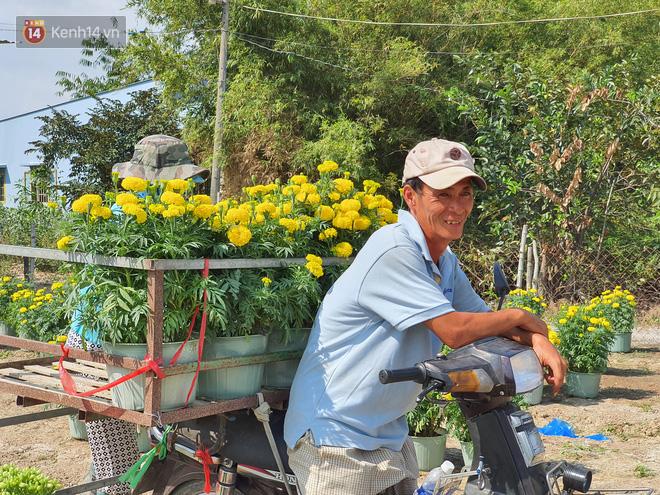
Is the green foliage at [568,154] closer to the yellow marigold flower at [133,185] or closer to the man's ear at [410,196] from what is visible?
the man's ear at [410,196]

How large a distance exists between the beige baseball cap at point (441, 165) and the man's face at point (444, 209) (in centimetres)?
4

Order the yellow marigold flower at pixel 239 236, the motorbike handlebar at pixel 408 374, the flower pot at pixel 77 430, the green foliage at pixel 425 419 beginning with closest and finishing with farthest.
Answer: the motorbike handlebar at pixel 408 374 → the yellow marigold flower at pixel 239 236 → the green foliage at pixel 425 419 → the flower pot at pixel 77 430

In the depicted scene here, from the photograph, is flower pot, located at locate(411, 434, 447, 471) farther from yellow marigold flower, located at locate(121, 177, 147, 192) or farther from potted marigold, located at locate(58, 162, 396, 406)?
yellow marigold flower, located at locate(121, 177, 147, 192)

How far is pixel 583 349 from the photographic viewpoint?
6027 mm

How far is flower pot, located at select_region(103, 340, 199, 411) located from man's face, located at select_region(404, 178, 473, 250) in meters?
0.81

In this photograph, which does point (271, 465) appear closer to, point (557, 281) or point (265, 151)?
point (557, 281)

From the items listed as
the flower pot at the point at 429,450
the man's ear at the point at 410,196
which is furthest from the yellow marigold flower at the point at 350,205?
the flower pot at the point at 429,450

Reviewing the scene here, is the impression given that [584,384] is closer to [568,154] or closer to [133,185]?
[568,154]

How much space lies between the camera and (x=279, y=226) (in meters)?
2.33

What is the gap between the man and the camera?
184 cm

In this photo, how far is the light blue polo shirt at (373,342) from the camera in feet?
6.04

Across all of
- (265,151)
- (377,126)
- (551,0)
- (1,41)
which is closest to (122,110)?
(265,151)

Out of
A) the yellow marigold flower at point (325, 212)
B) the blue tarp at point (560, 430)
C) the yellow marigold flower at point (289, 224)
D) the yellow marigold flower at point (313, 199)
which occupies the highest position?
the yellow marigold flower at point (313, 199)

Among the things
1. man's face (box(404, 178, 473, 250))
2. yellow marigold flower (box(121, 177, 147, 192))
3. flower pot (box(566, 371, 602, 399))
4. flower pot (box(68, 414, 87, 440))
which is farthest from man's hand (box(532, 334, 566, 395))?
flower pot (box(566, 371, 602, 399))
